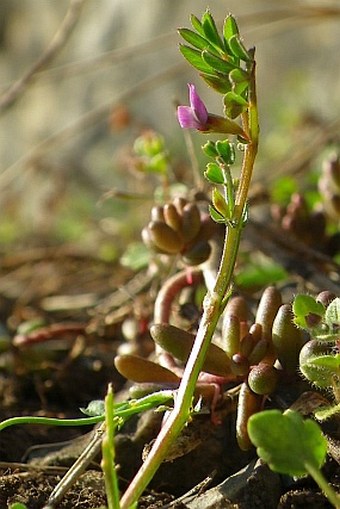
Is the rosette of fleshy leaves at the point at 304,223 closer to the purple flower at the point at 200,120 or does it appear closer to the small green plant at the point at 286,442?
the purple flower at the point at 200,120

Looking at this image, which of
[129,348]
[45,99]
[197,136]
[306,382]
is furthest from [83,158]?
[306,382]

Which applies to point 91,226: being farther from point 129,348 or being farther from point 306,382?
point 306,382

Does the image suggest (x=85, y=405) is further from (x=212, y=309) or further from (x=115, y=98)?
(x=115, y=98)

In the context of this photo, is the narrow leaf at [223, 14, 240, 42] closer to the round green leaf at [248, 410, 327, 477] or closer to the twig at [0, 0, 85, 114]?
the round green leaf at [248, 410, 327, 477]

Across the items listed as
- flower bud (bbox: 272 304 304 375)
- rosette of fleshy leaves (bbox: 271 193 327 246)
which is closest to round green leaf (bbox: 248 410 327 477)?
flower bud (bbox: 272 304 304 375)

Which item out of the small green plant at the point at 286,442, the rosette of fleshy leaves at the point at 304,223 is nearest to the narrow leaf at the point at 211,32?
the small green plant at the point at 286,442

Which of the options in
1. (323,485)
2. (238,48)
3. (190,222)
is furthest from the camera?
(190,222)

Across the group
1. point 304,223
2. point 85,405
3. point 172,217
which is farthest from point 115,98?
point 85,405
